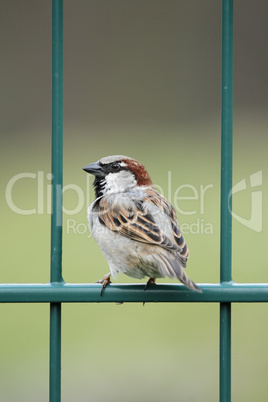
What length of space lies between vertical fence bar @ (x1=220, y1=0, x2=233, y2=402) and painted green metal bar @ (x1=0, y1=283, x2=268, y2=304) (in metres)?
0.04

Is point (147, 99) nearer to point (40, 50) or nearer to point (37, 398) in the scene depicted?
point (40, 50)

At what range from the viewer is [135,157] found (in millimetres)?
3254

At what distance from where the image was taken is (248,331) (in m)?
3.00

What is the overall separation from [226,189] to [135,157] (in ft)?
6.21

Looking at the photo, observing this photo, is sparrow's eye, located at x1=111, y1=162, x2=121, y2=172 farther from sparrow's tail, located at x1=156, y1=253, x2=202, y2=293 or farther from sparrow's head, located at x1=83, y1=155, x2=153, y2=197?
sparrow's tail, located at x1=156, y1=253, x2=202, y2=293

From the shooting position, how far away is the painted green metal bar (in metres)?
1.34

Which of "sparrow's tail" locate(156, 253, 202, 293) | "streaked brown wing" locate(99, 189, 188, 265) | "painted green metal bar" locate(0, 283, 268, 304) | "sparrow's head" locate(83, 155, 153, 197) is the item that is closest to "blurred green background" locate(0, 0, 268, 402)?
"sparrow's head" locate(83, 155, 153, 197)

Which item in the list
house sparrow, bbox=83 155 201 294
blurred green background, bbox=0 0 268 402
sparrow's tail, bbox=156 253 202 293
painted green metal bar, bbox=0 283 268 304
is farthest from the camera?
blurred green background, bbox=0 0 268 402

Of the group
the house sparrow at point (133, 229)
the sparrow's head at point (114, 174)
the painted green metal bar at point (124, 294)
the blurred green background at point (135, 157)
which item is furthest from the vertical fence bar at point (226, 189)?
the blurred green background at point (135, 157)

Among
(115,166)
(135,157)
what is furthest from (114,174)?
(135,157)

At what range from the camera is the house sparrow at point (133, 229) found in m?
1.64

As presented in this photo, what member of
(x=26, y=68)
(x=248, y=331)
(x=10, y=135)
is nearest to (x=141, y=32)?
(x=26, y=68)

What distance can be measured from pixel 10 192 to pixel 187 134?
2.99 ft

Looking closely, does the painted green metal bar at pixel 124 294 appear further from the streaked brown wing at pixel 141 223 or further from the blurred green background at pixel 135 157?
the blurred green background at pixel 135 157
